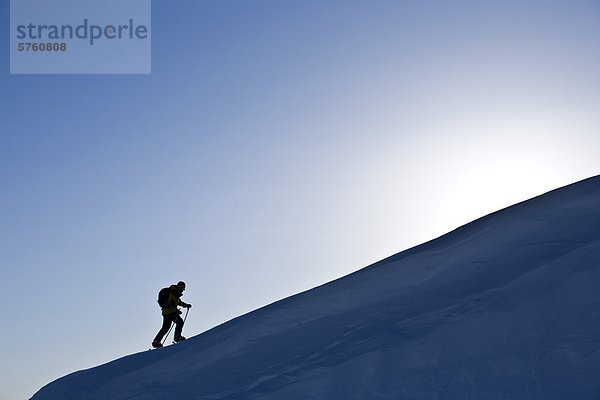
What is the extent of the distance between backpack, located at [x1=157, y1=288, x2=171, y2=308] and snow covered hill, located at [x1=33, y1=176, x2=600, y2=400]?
3062 millimetres

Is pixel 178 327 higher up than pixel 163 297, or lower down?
lower down

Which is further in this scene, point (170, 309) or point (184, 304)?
point (184, 304)

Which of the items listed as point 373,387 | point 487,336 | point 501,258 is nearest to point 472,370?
point 487,336

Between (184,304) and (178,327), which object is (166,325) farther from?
(184,304)

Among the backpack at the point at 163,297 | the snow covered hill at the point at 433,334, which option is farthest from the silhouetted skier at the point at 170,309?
the snow covered hill at the point at 433,334

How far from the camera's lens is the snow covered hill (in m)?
4.21

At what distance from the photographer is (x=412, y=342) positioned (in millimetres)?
4816

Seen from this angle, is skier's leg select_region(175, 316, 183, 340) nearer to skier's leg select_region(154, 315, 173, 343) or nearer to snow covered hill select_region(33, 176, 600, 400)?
skier's leg select_region(154, 315, 173, 343)

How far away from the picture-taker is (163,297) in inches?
435

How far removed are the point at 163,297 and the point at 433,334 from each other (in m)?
7.11

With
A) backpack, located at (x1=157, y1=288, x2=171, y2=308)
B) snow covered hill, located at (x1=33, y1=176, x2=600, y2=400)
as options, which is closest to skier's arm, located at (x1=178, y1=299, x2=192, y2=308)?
backpack, located at (x1=157, y1=288, x2=171, y2=308)

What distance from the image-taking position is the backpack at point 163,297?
35.9ft

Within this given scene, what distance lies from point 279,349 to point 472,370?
2113mm

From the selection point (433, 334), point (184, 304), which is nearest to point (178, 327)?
point (184, 304)
